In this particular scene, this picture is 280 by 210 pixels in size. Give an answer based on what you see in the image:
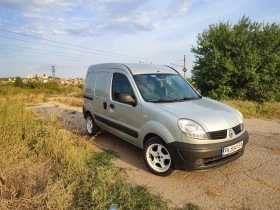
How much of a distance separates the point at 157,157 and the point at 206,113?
3.57ft

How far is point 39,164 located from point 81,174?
3.23ft

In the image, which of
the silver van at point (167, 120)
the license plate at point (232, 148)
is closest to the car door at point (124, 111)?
the silver van at point (167, 120)

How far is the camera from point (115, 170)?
341 cm

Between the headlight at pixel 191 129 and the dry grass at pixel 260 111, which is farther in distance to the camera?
the dry grass at pixel 260 111

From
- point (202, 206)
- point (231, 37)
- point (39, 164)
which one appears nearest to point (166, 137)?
point (202, 206)

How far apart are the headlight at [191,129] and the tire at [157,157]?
458mm

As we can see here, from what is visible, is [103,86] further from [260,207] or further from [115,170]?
[260,207]

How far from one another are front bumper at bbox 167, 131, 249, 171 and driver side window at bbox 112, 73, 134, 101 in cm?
139

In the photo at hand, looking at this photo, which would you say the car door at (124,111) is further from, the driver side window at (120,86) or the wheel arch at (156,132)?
the wheel arch at (156,132)

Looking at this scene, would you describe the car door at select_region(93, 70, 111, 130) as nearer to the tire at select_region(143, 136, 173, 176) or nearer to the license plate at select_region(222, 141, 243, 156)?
the tire at select_region(143, 136, 173, 176)

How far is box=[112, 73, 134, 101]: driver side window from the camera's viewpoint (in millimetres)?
3944

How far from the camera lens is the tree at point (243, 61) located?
1372 cm

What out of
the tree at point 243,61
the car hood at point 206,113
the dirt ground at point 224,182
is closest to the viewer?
the dirt ground at point 224,182

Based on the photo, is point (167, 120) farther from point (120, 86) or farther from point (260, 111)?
point (260, 111)
